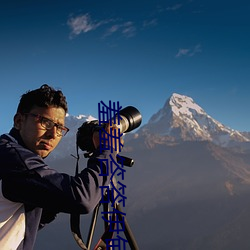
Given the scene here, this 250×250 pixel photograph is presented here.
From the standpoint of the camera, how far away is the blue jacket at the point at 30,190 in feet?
4.74

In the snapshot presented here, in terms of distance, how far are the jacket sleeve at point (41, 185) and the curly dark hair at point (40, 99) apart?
343mm

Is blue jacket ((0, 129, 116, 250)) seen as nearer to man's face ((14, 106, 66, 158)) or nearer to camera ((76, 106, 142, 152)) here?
man's face ((14, 106, 66, 158))

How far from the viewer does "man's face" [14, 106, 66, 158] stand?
1.68 meters

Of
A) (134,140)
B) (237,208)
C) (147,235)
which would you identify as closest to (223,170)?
(237,208)

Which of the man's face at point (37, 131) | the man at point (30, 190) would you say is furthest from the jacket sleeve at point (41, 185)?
the man's face at point (37, 131)

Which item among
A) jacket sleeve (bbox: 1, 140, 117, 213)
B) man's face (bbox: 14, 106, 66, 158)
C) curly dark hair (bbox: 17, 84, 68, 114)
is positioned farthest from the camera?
curly dark hair (bbox: 17, 84, 68, 114)

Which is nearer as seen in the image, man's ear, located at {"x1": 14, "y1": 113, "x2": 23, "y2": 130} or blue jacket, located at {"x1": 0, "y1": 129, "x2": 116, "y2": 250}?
blue jacket, located at {"x1": 0, "y1": 129, "x2": 116, "y2": 250}

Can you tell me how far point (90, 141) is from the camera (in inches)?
82.9

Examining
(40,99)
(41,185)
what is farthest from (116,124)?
(41,185)

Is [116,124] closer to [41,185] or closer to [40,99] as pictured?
[40,99]

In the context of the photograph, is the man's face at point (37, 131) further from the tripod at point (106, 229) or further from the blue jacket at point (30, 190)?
the tripod at point (106, 229)

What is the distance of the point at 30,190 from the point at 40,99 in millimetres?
578

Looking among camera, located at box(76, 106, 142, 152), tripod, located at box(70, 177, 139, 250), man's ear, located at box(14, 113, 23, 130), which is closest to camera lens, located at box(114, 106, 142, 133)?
camera, located at box(76, 106, 142, 152)

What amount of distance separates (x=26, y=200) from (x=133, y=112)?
1.13 metres
